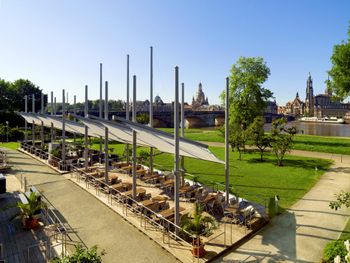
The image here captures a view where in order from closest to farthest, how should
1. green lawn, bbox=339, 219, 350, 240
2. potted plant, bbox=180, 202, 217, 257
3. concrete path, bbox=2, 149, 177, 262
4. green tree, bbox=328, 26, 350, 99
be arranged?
potted plant, bbox=180, 202, 217, 257
concrete path, bbox=2, 149, 177, 262
green lawn, bbox=339, 219, 350, 240
green tree, bbox=328, 26, 350, 99

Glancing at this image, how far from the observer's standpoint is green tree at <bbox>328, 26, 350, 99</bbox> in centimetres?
2930

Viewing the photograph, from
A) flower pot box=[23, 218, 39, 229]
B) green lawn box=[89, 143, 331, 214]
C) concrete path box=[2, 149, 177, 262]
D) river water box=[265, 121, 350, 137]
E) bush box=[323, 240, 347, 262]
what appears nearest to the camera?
bush box=[323, 240, 347, 262]

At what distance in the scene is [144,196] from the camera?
49.6 feet

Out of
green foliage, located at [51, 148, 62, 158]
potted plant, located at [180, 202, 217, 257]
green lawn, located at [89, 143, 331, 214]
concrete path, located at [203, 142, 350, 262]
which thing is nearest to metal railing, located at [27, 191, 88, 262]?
potted plant, located at [180, 202, 217, 257]

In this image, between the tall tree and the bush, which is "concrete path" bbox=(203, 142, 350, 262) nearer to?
the bush

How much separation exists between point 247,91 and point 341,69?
14.5 m

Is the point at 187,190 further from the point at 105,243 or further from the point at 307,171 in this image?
the point at 307,171

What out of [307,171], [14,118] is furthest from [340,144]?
[14,118]

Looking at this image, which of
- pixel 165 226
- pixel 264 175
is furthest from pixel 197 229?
pixel 264 175

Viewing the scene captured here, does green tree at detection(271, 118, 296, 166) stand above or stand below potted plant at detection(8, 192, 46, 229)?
above

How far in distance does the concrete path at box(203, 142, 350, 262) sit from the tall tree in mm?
25785

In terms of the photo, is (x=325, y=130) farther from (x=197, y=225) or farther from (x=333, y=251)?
(x=197, y=225)

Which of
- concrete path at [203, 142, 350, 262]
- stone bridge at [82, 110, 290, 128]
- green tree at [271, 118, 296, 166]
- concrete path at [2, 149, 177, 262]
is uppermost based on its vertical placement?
stone bridge at [82, 110, 290, 128]

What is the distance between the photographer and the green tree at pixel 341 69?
2930 cm
